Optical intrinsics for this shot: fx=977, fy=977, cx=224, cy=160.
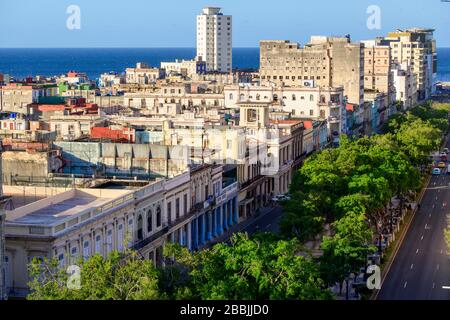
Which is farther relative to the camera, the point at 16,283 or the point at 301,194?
the point at 301,194

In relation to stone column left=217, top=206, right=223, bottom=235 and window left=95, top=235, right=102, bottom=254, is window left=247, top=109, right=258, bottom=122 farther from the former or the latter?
window left=95, top=235, right=102, bottom=254

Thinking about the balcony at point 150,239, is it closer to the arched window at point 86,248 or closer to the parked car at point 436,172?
the arched window at point 86,248

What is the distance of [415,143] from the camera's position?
138875mm

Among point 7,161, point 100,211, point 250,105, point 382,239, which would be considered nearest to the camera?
point 100,211

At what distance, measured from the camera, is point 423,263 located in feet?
277

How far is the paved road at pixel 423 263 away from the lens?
2911 inches

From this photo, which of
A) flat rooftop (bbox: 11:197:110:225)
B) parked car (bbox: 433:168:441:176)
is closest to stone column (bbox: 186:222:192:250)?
flat rooftop (bbox: 11:197:110:225)

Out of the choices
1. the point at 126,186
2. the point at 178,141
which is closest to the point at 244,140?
the point at 178,141

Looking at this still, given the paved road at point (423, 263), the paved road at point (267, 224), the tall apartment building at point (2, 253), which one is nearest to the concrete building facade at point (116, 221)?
the paved road at point (267, 224)

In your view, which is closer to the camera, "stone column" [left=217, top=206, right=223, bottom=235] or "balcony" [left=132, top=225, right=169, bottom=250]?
"balcony" [left=132, top=225, right=169, bottom=250]

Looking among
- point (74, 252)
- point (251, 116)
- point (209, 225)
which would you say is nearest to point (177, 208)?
point (209, 225)

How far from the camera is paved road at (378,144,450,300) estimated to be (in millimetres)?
73938
